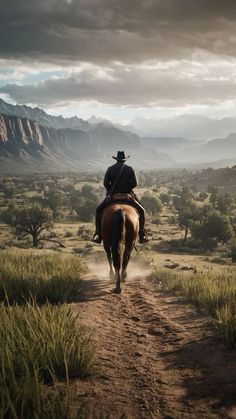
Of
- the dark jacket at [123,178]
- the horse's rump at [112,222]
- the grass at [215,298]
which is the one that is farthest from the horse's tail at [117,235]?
the dark jacket at [123,178]

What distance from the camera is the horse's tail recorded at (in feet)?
31.9

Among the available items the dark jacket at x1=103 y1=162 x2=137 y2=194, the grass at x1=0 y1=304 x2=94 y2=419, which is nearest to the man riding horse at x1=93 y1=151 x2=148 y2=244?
the dark jacket at x1=103 y1=162 x2=137 y2=194

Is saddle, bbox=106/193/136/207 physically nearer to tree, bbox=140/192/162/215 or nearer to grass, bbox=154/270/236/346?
grass, bbox=154/270/236/346

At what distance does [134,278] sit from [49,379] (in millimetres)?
8357

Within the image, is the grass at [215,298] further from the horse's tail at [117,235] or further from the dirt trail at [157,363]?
the horse's tail at [117,235]

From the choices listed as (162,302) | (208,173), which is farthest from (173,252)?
(208,173)

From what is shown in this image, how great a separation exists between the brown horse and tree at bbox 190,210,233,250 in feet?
148

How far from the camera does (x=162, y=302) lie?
351 inches

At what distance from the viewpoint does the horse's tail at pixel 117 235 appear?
9711mm

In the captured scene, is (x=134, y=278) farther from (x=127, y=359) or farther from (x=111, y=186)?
(x=127, y=359)

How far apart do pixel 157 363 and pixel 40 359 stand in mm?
1852

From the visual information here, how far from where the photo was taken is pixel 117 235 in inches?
383

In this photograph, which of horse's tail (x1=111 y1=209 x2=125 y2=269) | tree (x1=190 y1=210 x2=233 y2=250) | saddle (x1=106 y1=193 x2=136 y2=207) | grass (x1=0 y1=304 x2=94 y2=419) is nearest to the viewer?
grass (x1=0 y1=304 x2=94 y2=419)

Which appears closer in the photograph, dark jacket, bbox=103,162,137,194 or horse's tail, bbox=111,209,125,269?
horse's tail, bbox=111,209,125,269
